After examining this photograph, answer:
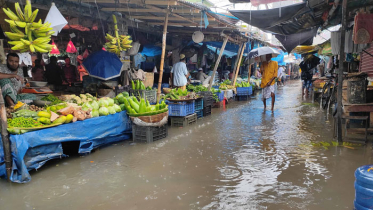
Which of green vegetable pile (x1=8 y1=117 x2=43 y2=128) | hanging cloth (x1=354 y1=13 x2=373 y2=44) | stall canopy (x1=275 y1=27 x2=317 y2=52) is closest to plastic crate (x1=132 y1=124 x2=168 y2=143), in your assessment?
green vegetable pile (x1=8 y1=117 x2=43 y2=128)

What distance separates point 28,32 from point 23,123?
1.50 meters

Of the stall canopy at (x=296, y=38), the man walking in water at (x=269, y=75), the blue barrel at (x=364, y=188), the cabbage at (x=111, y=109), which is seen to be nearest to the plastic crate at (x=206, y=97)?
the man walking in water at (x=269, y=75)

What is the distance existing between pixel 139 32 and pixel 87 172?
7.80 meters

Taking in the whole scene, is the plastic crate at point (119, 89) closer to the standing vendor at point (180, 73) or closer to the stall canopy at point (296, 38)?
the standing vendor at point (180, 73)

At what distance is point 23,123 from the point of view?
3.87 meters

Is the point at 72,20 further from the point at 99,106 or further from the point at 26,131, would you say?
the point at 26,131

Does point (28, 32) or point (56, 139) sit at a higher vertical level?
point (28, 32)

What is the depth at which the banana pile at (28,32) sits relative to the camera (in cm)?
395

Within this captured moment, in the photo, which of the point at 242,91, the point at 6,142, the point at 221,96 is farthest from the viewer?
the point at 242,91

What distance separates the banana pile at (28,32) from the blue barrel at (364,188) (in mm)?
4575

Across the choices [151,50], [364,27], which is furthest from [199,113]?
[364,27]

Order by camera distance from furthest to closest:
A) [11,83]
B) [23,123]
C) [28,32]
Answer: [11,83], [28,32], [23,123]

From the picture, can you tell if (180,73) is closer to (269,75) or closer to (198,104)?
(198,104)

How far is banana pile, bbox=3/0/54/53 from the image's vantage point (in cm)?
395
